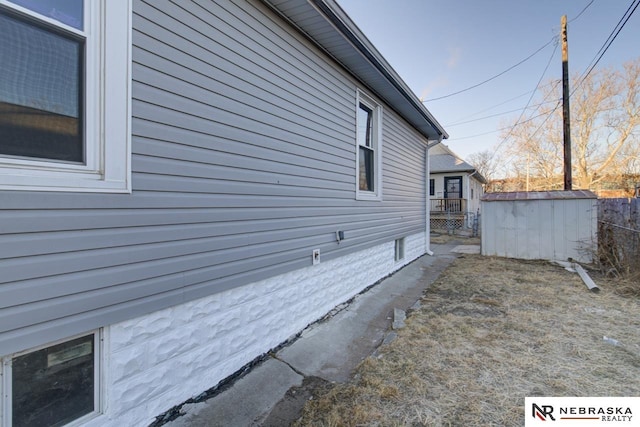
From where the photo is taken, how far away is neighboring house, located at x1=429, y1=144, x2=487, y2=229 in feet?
52.5

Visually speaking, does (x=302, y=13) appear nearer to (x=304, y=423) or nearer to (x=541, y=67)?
(x=304, y=423)

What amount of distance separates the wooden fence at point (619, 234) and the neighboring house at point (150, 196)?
6486 mm

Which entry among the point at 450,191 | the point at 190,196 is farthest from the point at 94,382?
the point at 450,191

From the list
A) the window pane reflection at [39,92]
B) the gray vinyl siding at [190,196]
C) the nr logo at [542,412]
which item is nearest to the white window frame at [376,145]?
the gray vinyl siding at [190,196]

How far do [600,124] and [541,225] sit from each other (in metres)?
22.2

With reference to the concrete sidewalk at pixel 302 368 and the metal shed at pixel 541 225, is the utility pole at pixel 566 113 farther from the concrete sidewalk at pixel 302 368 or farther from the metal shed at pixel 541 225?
the concrete sidewalk at pixel 302 368

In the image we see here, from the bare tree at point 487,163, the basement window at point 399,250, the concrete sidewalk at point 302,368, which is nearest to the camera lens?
the concrete sidewalk at point 302,368

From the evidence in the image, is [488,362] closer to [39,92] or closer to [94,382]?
[94,382]

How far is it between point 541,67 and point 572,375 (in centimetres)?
1460

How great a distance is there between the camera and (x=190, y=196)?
84.8 inches

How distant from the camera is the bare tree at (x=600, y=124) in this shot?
20.4m

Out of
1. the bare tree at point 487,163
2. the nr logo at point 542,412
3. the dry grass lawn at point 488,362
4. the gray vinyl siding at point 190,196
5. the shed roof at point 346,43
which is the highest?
the bare tree at point 487,163

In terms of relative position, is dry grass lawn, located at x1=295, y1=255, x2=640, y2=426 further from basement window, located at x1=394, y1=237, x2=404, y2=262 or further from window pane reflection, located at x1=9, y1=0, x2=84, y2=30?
window pane reflection, located at x1=9, y1=0, x2=84, y2=30

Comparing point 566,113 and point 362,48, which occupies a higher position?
point 566,113
